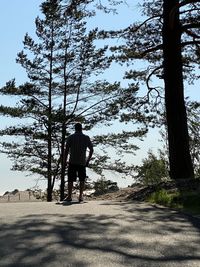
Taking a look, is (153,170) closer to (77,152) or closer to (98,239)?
(77,152)

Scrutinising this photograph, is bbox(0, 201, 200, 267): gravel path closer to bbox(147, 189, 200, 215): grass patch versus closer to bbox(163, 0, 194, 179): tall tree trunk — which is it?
bbox(147, 189, 200, 215): grass patch

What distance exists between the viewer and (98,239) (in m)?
6.63

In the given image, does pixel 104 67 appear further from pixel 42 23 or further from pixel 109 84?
pixel 42 23

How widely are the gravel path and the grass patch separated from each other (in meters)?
1.05

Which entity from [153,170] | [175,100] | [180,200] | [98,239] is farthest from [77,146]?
[153,170]

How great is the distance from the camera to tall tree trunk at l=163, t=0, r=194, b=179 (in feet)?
53.2

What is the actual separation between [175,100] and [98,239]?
1029cm

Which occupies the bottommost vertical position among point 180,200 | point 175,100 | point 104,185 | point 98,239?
point 98,239

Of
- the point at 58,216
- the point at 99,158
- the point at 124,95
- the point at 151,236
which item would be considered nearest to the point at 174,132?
the point at 58,216

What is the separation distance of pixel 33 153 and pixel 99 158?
4.40 m

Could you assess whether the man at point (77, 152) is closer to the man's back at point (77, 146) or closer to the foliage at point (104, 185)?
the man's back at point (77, 146)

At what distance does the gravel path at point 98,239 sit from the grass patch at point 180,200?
41.2 inches

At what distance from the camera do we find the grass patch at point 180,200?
10102 mm

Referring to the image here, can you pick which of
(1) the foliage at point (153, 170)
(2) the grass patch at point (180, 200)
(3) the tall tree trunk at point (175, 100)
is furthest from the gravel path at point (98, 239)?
(1) the foliage at point (153, 170)
